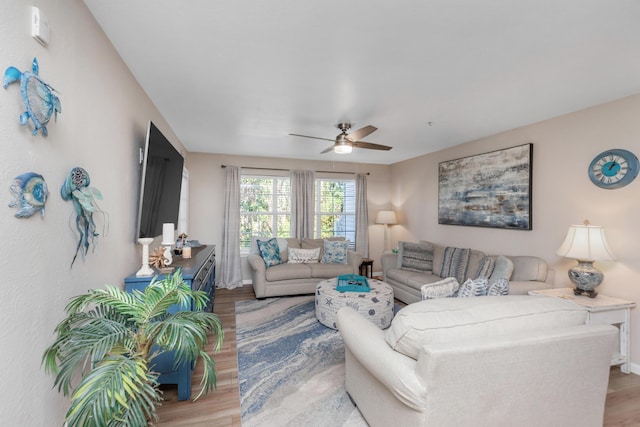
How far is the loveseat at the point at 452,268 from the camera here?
10.5 ft

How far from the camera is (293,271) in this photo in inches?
185

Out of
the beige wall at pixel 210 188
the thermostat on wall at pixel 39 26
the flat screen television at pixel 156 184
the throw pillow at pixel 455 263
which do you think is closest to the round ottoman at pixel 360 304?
the throw pillow at pixel 455 263

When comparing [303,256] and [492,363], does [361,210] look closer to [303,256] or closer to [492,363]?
[303,256]

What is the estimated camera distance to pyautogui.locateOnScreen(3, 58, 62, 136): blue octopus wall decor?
1.05 metres

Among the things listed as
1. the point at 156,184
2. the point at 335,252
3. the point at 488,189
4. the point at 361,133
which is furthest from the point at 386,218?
the point at 156,184

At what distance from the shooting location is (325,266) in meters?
4.90

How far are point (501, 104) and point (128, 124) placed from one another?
11.1 feet

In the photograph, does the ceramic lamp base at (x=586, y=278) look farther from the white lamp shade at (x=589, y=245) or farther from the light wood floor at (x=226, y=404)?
the light wood floor at (x=226, y=404)

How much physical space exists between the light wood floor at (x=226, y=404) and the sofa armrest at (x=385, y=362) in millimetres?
915

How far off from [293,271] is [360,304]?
170 cm

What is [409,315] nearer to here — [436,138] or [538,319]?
[538,319]

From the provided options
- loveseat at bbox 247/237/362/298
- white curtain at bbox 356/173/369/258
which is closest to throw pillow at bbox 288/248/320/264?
loveseat at bbox 247/237/362/298

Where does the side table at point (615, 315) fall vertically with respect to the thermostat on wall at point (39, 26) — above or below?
below

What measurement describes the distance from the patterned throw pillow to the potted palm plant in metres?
3.53
